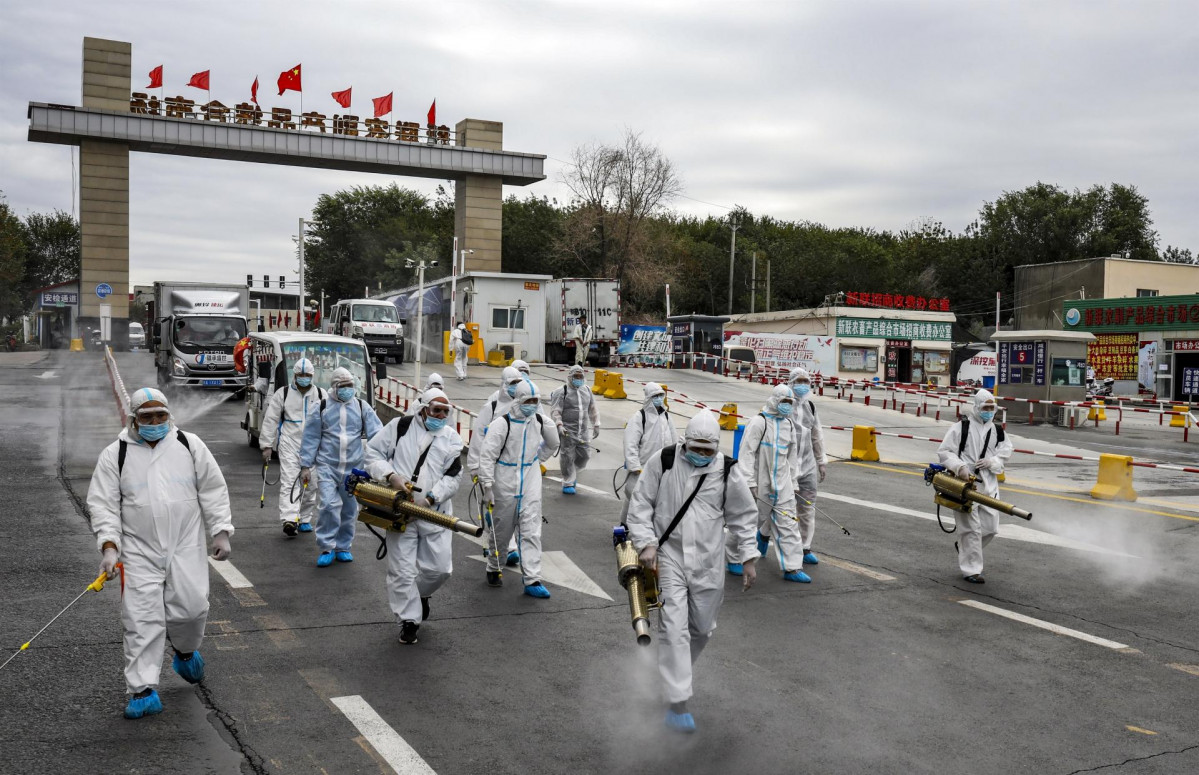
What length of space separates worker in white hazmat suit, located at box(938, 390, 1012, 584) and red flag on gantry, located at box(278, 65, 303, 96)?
41.9 metres

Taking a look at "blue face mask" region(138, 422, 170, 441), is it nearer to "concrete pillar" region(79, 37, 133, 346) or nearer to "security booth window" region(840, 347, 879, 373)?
"concrete pillar" region(79, 37, 133, 346)

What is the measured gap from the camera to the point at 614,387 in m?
→ 29.1

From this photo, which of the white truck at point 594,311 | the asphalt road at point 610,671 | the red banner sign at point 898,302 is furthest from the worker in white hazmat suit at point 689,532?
the red banner sign at point 898,302

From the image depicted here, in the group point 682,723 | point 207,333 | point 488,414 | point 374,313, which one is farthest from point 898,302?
point 682,723

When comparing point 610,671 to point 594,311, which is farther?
point 594,311

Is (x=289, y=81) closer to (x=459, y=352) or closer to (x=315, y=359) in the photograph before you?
(x=459, y=352)

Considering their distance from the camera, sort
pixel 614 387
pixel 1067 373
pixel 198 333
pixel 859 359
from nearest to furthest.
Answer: pixel 198 333 < pixel 1067 373 < pixel 614 387 < pixel 859 359

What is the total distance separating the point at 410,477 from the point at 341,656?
1.52m

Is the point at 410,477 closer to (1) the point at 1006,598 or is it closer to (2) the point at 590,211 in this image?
(1) the point at 1006,598

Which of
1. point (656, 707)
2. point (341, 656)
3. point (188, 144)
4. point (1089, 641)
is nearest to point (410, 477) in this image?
point (341, 656)

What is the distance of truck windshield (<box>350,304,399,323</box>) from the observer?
33281mm

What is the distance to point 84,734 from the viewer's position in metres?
5.45

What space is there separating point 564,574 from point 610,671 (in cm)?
292

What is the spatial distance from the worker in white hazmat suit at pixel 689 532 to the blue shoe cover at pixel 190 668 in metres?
2.80
